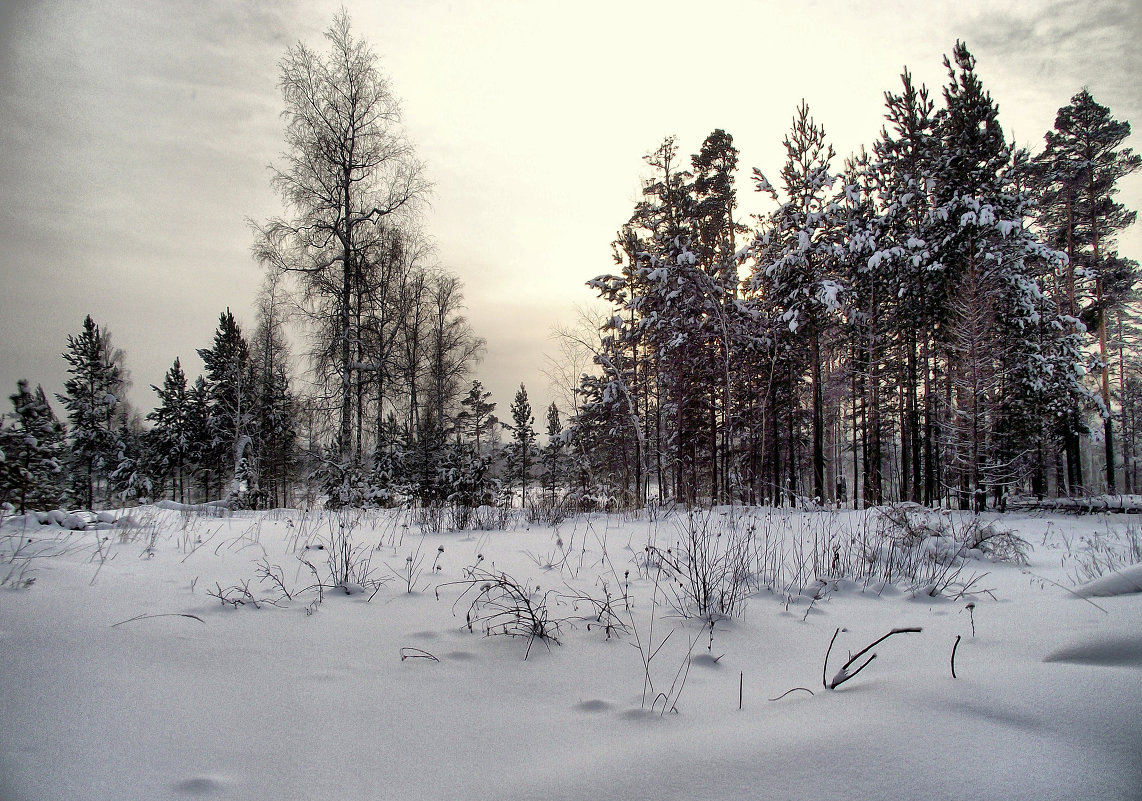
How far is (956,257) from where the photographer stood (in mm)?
15578

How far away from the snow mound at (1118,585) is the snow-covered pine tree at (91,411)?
34.9 meters

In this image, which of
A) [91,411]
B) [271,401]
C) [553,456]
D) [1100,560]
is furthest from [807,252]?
[91,411]

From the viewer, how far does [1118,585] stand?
272 centimetres

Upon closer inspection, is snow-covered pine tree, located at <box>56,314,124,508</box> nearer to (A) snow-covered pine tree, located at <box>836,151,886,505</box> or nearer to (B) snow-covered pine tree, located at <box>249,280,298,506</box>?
(B) snow-covered pine tree, located at <box>249,280,298,506</box>

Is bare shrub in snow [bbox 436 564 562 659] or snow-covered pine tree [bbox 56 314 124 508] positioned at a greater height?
snow-covered pine tree [bbox 56 314 124 508]

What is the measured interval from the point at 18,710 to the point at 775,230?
20.4 m

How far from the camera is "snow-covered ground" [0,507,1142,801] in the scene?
1.24 metres

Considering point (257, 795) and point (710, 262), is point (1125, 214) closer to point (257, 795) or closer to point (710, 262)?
point (710, 262)

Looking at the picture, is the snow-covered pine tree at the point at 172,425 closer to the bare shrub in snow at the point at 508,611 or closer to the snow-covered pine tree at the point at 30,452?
the snow-covered pine tree at the point at 30,452

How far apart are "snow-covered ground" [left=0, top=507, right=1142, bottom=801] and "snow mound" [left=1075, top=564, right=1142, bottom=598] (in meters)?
0.02

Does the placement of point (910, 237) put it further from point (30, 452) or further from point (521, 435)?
point (521, 435)

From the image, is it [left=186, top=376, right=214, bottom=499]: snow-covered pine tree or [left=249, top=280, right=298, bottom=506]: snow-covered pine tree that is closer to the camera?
[left=249, top=280, right=298, bottom=506]: snow-covered pine tree

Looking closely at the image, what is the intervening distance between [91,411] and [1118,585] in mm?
37208

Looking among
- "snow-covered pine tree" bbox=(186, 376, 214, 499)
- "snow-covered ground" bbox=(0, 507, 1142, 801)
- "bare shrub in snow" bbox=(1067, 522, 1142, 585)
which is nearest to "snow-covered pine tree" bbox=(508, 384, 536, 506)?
"snow-covered pine tree" bbox=(186, 376, 214, 499)
